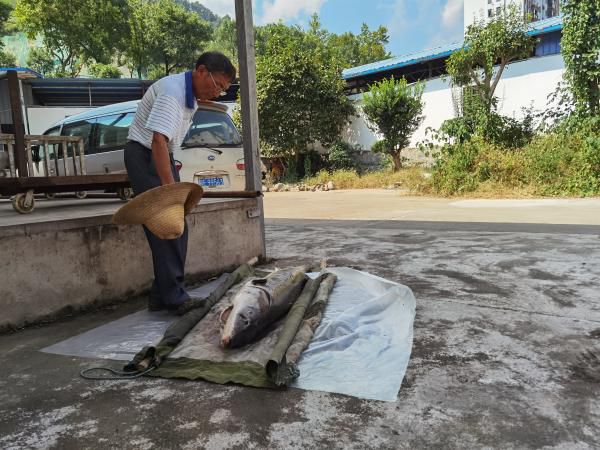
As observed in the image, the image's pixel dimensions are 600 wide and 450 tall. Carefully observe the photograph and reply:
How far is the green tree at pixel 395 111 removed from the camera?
53.3ft

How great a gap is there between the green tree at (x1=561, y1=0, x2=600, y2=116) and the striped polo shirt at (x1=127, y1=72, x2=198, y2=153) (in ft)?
35.1

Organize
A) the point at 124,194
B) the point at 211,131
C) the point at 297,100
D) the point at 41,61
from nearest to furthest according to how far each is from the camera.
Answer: the point at 124,194 → the point at 211,131 → the point at 297,100 → the point at 41,61

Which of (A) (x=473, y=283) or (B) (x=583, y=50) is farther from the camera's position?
(B) (x=583, y=50)

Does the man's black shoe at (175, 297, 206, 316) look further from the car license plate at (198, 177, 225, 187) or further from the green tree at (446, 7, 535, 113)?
the green tree at (446, 7, 535, 113)

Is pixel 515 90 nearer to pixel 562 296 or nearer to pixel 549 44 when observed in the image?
pixel 549 44

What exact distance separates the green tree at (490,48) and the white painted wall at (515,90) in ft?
5.28

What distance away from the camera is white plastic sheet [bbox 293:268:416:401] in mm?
1953

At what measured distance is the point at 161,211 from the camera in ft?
8.19

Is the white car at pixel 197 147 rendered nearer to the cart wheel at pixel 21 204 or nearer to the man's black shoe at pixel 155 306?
the cart wheel at pixel 21 204

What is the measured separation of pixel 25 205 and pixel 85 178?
1.81 feet

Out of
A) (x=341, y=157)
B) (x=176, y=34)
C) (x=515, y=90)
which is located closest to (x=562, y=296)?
(x=515, y=90)

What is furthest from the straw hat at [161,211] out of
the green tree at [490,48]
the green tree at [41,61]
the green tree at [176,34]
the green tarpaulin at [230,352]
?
the green tree at [41,61]

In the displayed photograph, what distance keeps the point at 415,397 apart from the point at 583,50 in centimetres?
Result: 1163

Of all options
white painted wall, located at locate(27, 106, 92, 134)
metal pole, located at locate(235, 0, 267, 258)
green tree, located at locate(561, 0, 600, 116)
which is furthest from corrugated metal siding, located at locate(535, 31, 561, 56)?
white painted wall, located at locate(27, 106, 92, 134)
